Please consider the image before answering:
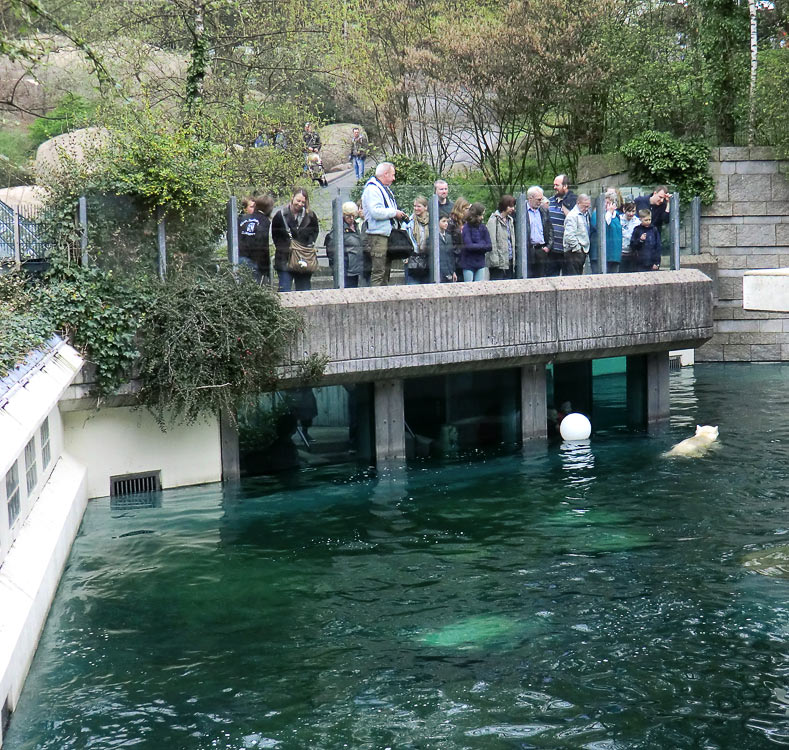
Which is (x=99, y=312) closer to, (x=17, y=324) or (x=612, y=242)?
(x=17, y=324)

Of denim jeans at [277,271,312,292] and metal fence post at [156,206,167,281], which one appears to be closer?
metal fence post at [156,206,167,281]

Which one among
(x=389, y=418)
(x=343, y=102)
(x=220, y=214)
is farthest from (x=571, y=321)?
(x=343, y=102)

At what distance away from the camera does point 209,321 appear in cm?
1220

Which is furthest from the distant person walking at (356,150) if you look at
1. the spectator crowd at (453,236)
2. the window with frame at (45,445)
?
the window with frame at (45,445)

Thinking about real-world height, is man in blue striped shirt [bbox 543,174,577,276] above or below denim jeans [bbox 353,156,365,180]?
below

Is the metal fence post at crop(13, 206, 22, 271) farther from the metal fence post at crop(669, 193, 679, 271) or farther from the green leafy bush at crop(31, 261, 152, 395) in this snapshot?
the metal fence post at crop(669, 193, 679, 271)

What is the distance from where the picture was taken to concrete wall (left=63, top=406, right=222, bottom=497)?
1244 cm

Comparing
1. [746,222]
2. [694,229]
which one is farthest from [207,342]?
[746,222]

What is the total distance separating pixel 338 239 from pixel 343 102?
48.9ft

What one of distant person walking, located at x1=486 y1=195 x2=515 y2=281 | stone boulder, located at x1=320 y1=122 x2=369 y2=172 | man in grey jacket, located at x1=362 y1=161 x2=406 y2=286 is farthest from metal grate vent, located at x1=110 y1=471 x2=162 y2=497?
stone boulder, located at x1=320 y1=122 x2=369 y2=172

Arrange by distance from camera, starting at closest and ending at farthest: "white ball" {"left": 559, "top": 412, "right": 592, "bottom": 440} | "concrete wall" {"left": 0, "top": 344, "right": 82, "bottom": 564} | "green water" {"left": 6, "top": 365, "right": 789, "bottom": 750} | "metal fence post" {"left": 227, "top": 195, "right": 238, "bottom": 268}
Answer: "green water" {"left": 6, "top": 365, "right": 789, "bottom": 750} → "concrete wall" {"left": 0, "top": 344, "right": 82, "bottom": 564} → "metal fence post" {"left": 227, "top": 195, "right": 238, "bottom": 268} → "white ball" {"left": 559, "top": 412, "right": 592, "bottom": 440}

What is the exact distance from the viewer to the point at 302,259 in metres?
13.4

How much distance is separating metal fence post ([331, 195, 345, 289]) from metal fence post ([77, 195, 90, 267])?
9.69ft

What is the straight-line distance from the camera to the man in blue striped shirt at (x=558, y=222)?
1520cm
